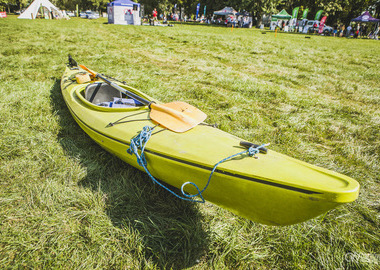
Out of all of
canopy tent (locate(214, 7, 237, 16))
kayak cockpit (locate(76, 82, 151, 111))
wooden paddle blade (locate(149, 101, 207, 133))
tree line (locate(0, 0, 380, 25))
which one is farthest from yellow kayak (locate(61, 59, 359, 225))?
canopy tent (locate(214, 7, 237, 16))

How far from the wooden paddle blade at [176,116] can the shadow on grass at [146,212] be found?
2.47 feet

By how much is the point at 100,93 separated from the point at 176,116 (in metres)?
1.99

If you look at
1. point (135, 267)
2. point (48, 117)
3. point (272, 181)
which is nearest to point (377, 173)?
point (272, 181)

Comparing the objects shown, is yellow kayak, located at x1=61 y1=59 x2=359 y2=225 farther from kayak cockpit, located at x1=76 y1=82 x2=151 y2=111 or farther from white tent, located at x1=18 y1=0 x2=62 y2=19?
white tent, located at x1=18 y1=0 x2=62 y2=19

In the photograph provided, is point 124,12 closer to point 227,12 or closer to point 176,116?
point 227,12

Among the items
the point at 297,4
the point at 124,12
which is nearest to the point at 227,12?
the point at 297,4

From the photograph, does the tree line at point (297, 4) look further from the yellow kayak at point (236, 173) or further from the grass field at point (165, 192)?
the yellow kayak at point (236, 173)

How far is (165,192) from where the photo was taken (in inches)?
92.8

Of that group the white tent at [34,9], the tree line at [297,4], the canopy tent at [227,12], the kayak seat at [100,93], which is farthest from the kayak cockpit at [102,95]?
the canopy tent at [227,12]

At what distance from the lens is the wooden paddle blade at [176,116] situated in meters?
2.24

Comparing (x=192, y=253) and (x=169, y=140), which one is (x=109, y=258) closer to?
(x=192, y=253)

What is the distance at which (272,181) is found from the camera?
142 centimetres

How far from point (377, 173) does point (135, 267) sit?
3.18 meters

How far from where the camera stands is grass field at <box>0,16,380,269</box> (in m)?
1.75
